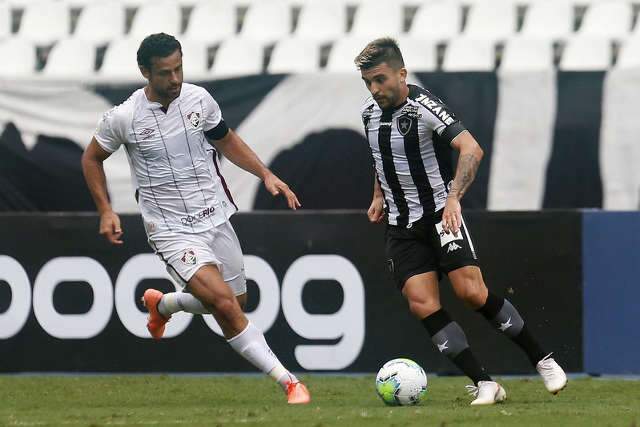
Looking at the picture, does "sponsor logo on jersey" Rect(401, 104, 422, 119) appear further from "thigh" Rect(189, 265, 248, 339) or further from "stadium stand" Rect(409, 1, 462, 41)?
"stadium stand" Rect(409, 1, 462, 41)

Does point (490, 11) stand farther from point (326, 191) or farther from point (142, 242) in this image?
point (142, 242)

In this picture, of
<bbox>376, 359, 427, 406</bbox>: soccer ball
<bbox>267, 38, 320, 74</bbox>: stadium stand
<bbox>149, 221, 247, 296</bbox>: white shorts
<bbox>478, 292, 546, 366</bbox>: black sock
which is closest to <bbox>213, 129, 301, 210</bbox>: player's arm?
<bbox>149, 221, 247, 296</bbox>: white shorts

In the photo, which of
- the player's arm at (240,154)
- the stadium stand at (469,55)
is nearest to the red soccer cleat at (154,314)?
the player's arm at (240,154)

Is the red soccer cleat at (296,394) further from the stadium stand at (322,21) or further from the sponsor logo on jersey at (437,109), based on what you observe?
the stadium stand at (322,21)

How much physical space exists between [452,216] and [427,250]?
64 centimetres

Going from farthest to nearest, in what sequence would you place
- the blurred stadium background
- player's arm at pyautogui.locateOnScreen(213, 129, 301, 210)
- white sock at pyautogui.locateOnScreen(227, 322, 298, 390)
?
the blurred stadium background, player's arm at pyautogui.locateOnScreen(213, 129, 301, 210), white sock at pyautogui.locateOnScreen(227, 322, 298, 390)

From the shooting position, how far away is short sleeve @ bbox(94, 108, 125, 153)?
6.85 meters

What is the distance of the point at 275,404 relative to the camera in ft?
23.7

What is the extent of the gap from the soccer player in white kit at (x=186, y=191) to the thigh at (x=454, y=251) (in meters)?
0.82

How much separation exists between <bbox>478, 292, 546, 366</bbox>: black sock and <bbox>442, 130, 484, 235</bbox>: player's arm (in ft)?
2.03

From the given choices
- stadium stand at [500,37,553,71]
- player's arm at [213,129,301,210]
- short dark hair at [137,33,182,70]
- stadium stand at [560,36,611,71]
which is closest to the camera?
short dark hair at [137,33,182,70]

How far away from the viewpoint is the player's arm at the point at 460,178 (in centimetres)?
627

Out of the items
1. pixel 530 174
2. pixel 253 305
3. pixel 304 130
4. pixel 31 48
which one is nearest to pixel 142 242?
pixel 253 305

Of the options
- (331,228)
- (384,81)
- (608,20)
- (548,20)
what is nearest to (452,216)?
(384,81)
